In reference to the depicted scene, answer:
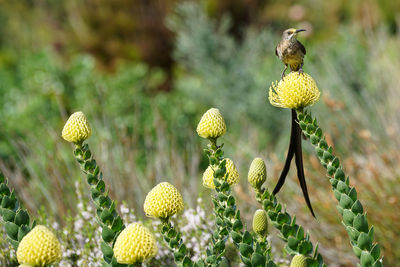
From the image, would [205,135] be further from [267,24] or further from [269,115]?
[267,24]

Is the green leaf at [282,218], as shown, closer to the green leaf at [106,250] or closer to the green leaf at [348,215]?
the green leaf at [348,215]

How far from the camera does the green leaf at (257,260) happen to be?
1.17 meters

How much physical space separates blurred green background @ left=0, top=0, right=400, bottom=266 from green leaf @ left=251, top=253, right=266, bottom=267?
1630 mm

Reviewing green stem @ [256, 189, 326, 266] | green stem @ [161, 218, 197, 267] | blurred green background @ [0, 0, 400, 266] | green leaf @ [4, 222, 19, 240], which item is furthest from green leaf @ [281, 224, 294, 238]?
blurred green background @ [0, 0, 400, 266]

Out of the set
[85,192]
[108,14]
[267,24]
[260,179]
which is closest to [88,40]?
[108,14]

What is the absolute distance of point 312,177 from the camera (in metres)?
3.20

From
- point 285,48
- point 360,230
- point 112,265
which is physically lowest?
point 112,265

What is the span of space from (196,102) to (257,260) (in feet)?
16.7

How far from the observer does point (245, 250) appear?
3.92 feet

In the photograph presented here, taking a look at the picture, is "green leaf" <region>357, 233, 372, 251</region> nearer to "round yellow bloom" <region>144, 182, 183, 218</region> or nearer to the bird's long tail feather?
the bird's long tail feather

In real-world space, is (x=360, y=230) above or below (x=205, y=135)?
below

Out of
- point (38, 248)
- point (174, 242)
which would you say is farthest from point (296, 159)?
point (38, 248)

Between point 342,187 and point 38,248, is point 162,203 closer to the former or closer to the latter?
point 38,248

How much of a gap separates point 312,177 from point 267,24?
7.25 meters
